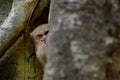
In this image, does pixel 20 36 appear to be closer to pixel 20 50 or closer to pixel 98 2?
pixel 20 50

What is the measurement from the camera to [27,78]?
1844mm

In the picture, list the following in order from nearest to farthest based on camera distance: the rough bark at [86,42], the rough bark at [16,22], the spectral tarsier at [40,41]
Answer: the rough bark at [86,42]
the spectral tarsier at [40,41]
the rough bark at [16,22]

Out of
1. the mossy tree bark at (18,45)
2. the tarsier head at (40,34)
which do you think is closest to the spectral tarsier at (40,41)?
the tarsier head at (40,34)

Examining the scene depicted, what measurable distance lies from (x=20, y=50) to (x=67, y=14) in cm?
125

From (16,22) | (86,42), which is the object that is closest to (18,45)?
(16,22)

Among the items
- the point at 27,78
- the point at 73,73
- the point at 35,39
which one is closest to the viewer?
the point at 73,73

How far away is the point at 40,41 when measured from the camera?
1.69 metres

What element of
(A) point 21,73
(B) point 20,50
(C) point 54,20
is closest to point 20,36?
(B) point 20,50

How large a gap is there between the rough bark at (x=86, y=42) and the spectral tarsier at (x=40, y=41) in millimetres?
900

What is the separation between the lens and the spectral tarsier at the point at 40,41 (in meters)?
1.62

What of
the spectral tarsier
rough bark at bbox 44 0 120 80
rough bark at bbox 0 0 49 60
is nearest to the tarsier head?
the spectral tarsier

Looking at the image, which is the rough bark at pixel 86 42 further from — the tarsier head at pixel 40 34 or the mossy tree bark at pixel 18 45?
the mossy tree bark at pixel 18 45

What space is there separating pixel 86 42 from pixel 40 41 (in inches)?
40.7

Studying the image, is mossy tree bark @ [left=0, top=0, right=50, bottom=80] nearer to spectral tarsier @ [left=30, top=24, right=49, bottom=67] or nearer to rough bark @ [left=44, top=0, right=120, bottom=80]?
spectral tarsier @ [left=30, top=24, right=49, bottom=67]
